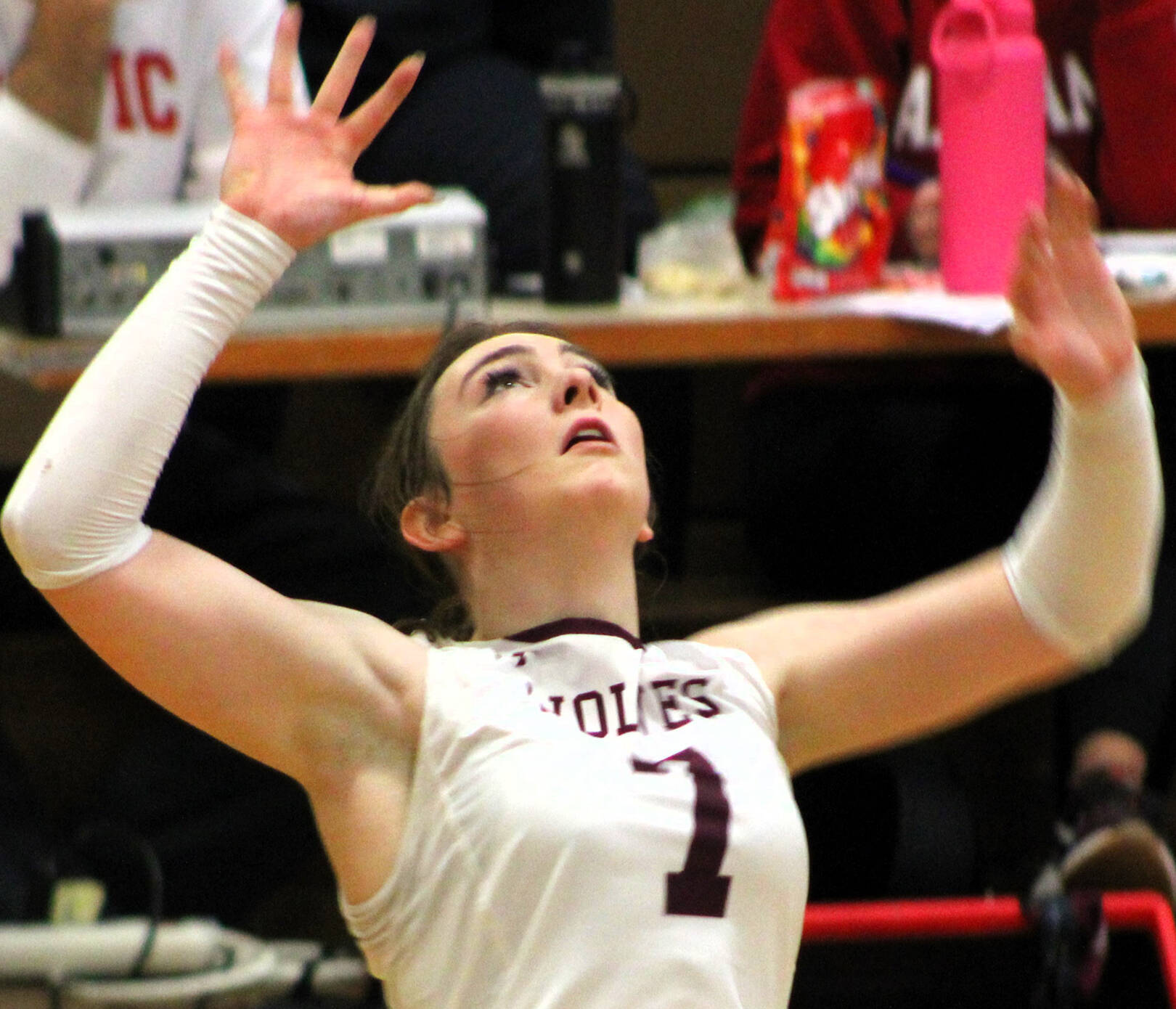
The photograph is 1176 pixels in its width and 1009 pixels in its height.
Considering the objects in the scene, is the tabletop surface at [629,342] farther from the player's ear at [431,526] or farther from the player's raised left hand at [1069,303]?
the player's raised left hand at [1069,303]

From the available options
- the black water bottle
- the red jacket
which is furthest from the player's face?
the red jacket

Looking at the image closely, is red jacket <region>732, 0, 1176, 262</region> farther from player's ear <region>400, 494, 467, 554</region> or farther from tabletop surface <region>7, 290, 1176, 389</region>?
player's ear <region>400, 494, 467, 554</region>

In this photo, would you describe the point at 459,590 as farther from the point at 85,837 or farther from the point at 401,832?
the point at 85,837

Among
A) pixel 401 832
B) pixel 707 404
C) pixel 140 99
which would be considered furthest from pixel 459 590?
pixel 707 404

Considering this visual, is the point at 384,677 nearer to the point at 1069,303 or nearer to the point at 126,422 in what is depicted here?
Answer: the point at 126,422

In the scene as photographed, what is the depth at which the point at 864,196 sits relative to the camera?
167 centimetres

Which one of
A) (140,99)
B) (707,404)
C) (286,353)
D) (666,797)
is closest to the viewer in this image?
(666,797)

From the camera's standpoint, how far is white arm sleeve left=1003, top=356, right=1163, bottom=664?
111 centimetres

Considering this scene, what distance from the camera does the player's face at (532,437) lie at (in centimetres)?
114

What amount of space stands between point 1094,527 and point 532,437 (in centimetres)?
38

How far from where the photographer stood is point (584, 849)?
1.03 metres

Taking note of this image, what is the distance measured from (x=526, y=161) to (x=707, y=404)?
2.14 ft

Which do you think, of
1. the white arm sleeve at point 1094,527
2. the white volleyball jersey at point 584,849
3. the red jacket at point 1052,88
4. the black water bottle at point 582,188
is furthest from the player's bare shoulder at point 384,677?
the red jacket at point 1052,88

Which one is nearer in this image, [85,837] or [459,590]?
[459,590]
